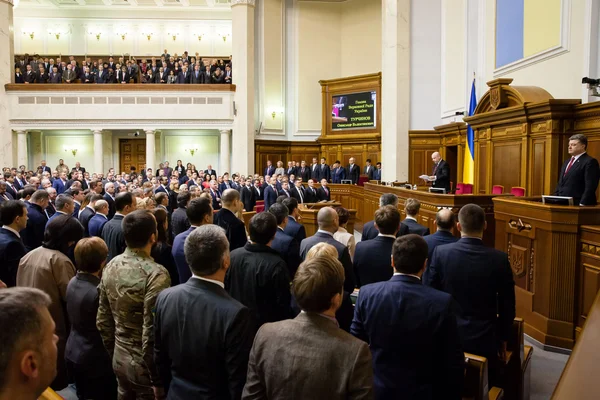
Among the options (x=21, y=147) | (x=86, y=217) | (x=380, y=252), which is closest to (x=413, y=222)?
(x=380, y=252)

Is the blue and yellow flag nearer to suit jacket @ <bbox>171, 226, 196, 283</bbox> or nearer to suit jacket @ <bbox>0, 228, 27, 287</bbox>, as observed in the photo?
suit jacket @ <bbox>171, 226, 196, 283</bbox>

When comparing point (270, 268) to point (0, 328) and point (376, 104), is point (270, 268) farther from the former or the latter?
point (376, 104)

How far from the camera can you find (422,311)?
2.14 metres

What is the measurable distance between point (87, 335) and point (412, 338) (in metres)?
1.96

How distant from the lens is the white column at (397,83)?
14.1 m

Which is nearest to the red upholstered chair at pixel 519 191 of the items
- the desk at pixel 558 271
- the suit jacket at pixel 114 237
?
the desk at pixel 558 271

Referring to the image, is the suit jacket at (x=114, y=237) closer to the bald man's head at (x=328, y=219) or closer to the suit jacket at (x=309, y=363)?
the bald man's head at (x=328, y=219)

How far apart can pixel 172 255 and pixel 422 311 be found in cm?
243

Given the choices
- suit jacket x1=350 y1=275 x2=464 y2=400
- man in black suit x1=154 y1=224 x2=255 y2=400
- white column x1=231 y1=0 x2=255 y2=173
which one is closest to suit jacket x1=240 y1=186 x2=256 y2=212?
white column x1=231 y1=0 x2=255 y2=173

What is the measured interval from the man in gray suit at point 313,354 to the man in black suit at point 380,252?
177 centimetres

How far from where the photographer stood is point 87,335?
2.93 meters

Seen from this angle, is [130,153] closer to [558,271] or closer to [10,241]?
[10,241]

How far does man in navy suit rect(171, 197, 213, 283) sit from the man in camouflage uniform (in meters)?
1.27

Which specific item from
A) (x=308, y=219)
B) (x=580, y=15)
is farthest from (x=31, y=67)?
(x=580, y=15)
